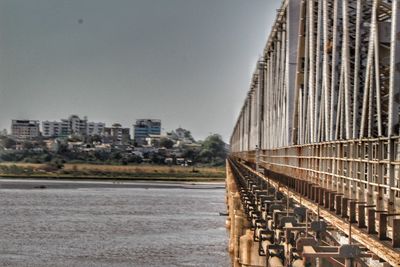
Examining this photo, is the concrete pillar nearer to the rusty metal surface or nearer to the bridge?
the bridge

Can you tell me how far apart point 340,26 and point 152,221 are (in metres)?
45.5

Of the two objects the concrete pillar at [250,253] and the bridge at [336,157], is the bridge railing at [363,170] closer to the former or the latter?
the bridge at [336,157]

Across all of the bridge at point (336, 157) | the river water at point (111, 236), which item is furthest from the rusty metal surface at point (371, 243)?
the river water at point (111, 236)

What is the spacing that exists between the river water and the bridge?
858cm

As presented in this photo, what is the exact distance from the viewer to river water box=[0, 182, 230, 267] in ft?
158

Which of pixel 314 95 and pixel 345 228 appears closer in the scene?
pixel 345 228

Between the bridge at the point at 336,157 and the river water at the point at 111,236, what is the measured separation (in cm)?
858

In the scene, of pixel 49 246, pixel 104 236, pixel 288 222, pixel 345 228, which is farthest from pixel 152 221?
pixel 345 228

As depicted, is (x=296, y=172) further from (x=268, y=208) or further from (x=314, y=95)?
(x=268, y=208)

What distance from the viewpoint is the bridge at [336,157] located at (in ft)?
46.8

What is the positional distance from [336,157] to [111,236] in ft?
136

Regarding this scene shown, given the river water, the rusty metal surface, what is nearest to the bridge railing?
the rusty metal surface

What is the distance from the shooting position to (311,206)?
62.1 ft

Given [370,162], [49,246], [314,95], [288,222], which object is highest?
[314,95]
